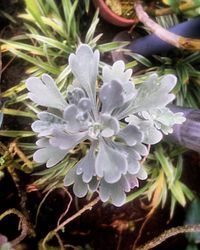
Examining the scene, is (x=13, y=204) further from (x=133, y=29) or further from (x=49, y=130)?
(x=133, y=29)

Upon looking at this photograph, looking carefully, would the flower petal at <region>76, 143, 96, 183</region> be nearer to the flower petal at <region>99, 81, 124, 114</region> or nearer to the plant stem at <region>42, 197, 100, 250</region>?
the flower petal at <region>99, 81, 124, 114</region>

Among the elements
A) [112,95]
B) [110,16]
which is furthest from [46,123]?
[110,16]

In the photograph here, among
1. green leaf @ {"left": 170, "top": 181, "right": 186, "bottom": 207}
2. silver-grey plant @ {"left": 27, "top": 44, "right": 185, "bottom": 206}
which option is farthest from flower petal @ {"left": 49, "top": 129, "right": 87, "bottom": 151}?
green leaf @ {"left": 170, "top": 181, "right": 186, "bottom": 207}

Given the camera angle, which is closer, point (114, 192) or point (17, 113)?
point (114, 192)

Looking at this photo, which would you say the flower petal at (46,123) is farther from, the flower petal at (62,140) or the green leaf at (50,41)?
the green leaf at (50,41)

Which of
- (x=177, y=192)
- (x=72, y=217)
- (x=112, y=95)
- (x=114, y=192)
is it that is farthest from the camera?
(x=177, y=192)

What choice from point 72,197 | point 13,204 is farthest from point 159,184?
point 13,204

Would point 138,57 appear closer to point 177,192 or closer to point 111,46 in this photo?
point 111,46
